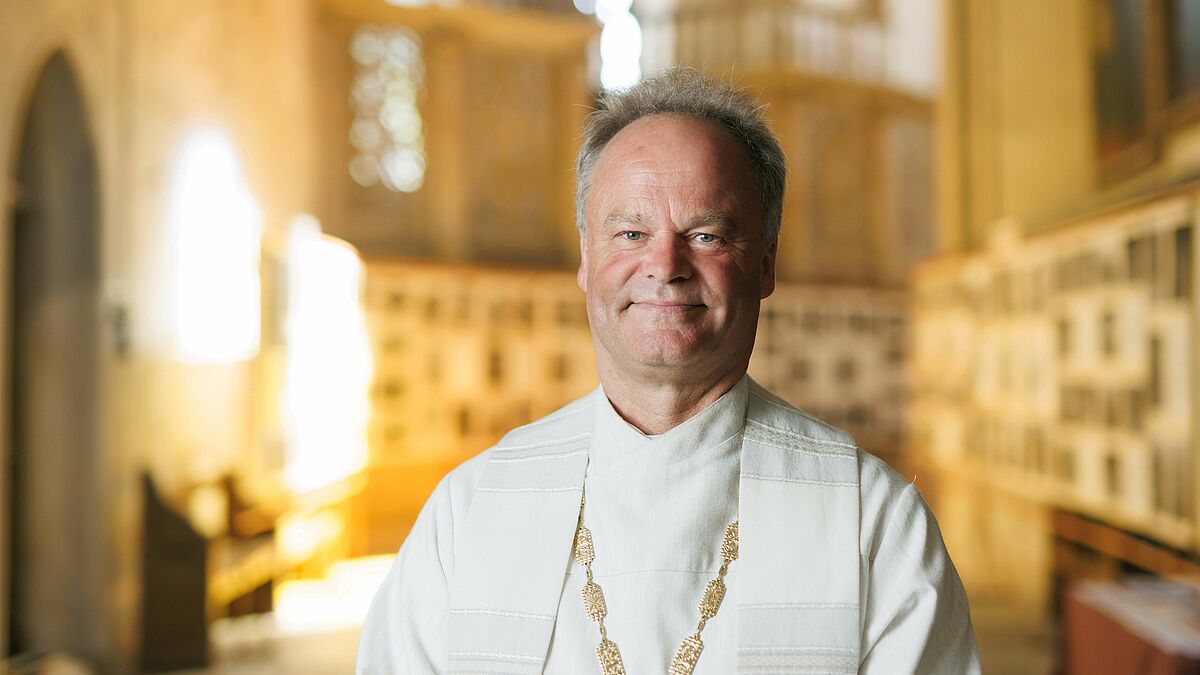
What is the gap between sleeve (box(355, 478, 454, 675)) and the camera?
1.44 metres

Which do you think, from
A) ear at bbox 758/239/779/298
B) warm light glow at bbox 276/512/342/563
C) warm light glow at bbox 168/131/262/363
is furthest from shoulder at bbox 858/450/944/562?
Result: warm light glow at bbox 276/512/342/563

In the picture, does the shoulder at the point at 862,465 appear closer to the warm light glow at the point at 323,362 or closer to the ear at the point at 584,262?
the ear at the point at 584,262

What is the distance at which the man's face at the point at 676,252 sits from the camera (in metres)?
1.35

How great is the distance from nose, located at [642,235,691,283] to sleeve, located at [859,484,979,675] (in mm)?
406

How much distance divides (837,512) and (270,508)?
20.6 ft

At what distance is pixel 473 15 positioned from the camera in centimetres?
980

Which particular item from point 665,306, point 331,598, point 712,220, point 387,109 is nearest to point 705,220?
point 712,220

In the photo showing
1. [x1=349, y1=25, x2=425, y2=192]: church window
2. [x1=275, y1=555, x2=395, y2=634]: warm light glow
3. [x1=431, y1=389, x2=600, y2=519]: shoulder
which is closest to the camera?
[x1=431, y1=389, x2=600, y2=519]: shoulder

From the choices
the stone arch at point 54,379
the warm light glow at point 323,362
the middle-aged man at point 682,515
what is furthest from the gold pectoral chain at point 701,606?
the warm light glow at point 323,362

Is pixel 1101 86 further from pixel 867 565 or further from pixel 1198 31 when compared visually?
pixel 867 565

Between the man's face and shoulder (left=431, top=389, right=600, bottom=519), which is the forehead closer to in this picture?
the man's face

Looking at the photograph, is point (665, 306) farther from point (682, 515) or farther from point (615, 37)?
point (615, 37)

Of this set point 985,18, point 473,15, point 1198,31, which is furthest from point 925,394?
point 473,15

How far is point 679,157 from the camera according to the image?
137cm
